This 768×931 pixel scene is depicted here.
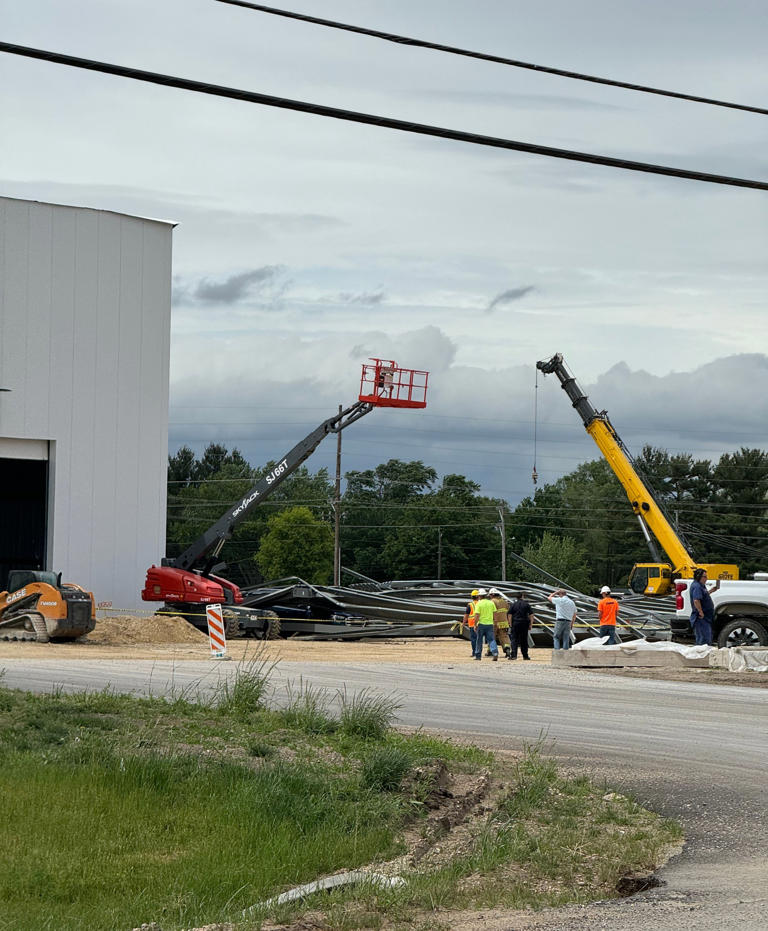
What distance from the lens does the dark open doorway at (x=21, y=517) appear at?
44463 mm

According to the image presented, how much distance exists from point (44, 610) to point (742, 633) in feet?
55.0

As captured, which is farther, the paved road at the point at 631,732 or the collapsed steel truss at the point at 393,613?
the collapsed steel truss at the point at 393,613

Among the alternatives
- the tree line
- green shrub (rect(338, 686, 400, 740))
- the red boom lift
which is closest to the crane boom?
the red boom lift

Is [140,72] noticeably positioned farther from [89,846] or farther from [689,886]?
[689,886]

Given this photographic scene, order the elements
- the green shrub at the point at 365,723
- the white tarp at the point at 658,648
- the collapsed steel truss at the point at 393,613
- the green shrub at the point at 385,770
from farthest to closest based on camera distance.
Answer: the collapsed steel truss at the point at 393,613 < the white tarp at the point at 658,648 < the green shrub at the point at 365,723 < the green shrub at the point at 385,770

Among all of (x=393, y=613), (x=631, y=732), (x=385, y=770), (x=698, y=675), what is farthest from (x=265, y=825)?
(x=393, y=613)

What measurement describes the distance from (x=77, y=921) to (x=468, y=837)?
11.6 feet

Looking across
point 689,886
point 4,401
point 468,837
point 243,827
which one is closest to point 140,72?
point 243,827

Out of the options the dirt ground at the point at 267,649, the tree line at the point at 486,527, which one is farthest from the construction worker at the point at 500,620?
the tree line at the point at 486,527

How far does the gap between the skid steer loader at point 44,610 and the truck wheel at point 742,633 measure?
15552mm

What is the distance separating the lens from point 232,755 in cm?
1185

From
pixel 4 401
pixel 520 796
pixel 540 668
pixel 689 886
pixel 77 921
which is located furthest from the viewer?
pixel 4 401

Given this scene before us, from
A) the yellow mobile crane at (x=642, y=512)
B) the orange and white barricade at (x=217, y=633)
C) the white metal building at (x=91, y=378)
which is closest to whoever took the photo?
the orange and white barricade at (x=217, y=633)

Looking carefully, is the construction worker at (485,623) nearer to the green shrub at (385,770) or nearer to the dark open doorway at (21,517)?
the green shrub at (385,770)
